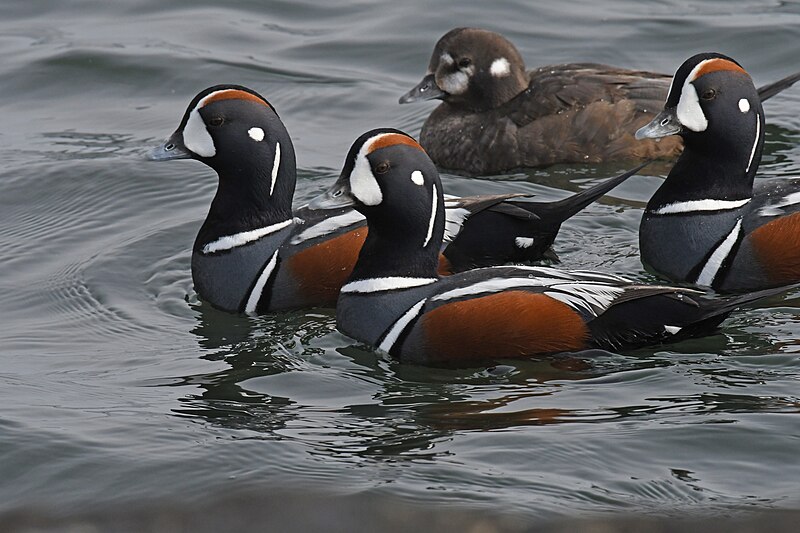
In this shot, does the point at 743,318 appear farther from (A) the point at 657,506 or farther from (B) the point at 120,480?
(B) the point at 120,480

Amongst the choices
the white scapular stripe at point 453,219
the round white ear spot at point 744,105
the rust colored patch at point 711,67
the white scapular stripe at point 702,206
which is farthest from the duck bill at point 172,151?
the round white ear spot at point 744,105

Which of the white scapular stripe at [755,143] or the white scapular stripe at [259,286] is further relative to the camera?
the white scapular stripe at [755,143]

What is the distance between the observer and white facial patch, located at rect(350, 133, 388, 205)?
8.31 meters

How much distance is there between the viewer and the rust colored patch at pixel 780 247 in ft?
29.8

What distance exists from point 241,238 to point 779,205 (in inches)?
137

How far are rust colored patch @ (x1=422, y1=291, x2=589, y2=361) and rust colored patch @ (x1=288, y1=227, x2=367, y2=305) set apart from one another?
1.28 metres

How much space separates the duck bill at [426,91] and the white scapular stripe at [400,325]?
15.4 ft

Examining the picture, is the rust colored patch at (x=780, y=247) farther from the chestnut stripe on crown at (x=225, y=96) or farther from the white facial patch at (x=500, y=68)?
the white facial patch at (x=500, y=68)

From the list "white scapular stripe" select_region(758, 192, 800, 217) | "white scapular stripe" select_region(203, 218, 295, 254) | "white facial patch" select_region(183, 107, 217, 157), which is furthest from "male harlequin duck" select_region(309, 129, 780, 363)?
"white scapular stripe" select_region(758, 192, 800, 217)

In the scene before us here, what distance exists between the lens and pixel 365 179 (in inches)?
328

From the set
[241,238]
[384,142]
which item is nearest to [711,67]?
[384,142]

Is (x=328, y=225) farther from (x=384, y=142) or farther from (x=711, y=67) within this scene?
(x=711, y=67)

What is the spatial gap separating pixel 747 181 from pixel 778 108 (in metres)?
3.86

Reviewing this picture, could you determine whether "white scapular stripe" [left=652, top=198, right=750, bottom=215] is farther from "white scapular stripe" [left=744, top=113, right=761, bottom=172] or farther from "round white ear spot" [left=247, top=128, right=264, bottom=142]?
"round white ear spot" [left=247, top=128, right=264, bottom=142]
